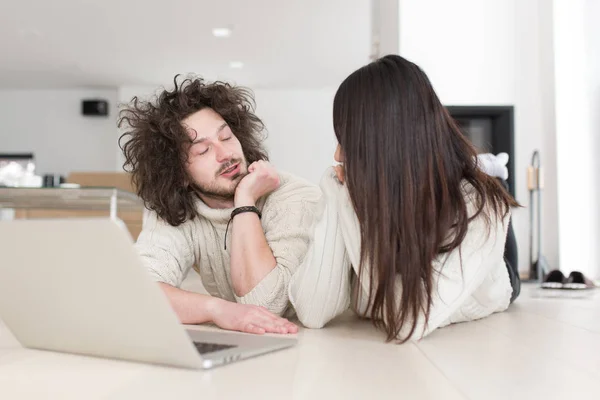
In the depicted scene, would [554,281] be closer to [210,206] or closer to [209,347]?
[210,206]

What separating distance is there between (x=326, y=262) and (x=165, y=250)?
485 millimetres

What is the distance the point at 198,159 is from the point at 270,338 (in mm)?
628

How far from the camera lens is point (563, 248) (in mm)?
4113

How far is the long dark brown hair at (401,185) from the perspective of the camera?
1.34m

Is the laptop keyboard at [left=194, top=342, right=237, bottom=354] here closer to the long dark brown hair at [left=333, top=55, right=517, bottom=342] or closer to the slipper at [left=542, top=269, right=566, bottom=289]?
the long dark brown hair at [left=333, top=55, right=517, bottom=342]

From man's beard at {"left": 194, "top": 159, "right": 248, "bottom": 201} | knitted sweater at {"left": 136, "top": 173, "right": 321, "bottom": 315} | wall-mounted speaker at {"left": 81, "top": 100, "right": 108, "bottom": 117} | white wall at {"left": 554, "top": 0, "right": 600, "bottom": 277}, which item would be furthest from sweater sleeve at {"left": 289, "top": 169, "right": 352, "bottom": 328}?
wall-mounted speaker at {"left": 81, "top": 100, "right": 108, "bottom": 117}

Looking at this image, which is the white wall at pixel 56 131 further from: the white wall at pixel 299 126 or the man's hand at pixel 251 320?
the man's hand at pixel 251 320

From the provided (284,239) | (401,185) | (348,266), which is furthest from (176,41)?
(401,185)

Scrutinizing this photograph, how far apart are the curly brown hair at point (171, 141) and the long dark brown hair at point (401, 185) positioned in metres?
0.57

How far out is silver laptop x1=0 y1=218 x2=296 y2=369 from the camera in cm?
91

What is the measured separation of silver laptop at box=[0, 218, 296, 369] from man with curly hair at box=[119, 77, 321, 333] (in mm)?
373

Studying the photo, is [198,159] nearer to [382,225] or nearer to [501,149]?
[382,225]

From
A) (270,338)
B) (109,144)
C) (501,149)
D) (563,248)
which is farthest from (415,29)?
(109,144)

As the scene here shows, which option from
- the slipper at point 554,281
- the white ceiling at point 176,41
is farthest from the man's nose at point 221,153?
the white ceiling at point 176,41
